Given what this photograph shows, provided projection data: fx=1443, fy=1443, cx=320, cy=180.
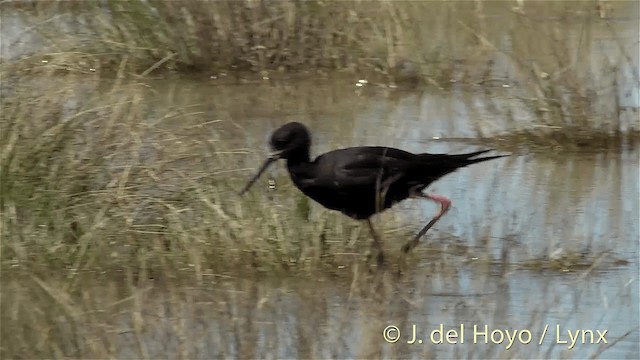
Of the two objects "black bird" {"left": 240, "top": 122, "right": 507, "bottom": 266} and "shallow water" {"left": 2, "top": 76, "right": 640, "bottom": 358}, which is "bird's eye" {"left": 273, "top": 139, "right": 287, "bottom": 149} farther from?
"shallow water" {"left": 2, "top": 76, "right": 640, "bottom": 358}

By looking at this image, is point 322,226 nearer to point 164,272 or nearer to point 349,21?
point 164,272

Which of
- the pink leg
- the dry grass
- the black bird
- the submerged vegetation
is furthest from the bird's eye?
the dry grass

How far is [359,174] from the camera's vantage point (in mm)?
5355

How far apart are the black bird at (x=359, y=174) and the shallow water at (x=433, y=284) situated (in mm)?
222

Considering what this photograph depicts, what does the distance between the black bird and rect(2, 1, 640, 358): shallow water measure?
0.22 metres

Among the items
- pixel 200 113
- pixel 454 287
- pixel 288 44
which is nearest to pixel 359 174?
pixel 454 287

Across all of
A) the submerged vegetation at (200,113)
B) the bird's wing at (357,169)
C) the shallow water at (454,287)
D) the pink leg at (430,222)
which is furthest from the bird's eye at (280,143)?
the pink leg at (430,222)

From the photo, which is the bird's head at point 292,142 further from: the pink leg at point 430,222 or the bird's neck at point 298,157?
the pink leg at point 430,222

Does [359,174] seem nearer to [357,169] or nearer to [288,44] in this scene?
[357,169]

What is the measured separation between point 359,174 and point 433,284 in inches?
19.3

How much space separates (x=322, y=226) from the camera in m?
5.51

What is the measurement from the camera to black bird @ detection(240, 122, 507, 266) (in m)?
5.34

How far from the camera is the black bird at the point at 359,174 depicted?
5344 mm

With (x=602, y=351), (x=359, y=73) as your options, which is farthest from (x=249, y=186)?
(x=359, y=73)
